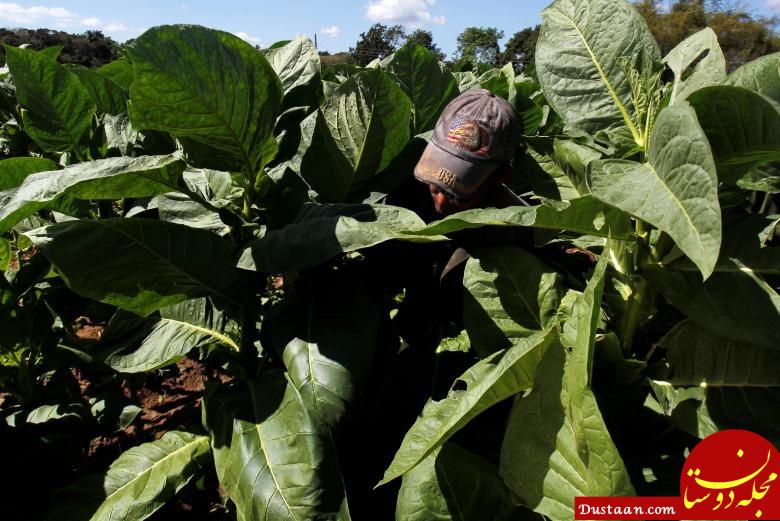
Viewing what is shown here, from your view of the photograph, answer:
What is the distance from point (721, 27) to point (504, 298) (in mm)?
37832

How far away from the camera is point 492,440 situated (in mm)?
1606

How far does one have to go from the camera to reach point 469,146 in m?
1.41

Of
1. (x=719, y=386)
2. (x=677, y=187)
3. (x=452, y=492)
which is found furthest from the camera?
(x=452, y=492)

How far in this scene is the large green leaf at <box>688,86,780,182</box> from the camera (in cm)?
90

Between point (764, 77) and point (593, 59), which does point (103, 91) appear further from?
point (764, 77)

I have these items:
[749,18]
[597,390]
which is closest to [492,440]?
[597,390]

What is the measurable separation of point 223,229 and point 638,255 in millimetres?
1183

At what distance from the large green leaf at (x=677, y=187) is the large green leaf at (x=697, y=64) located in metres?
0.27

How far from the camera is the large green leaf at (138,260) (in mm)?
1271

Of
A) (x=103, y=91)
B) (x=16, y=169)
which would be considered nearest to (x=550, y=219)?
(x=16, y=169)

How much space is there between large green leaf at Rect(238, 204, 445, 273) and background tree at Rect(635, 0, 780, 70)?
3373 centimetres

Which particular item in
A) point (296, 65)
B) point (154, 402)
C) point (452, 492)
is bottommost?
point (154, 402)

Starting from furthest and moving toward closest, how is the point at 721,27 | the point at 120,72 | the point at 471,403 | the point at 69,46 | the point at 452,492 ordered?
1. the point at 721,27
2. the point at 69,46
3. the point at 120,72
4. the point at 452,492
5. the point at 471,403

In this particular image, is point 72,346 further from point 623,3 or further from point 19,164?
point 623,3
